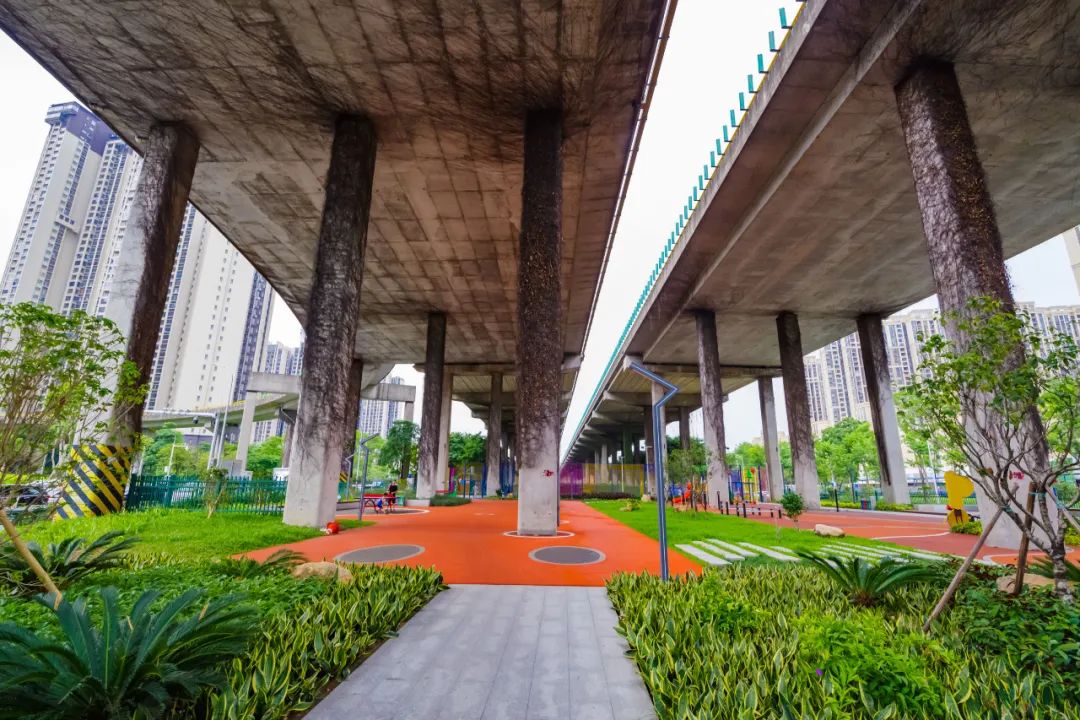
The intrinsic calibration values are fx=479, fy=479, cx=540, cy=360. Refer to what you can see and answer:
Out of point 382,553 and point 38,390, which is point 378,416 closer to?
point 382,553

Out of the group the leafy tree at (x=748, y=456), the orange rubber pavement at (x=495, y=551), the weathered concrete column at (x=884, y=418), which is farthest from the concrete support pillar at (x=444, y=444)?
the leafy tree at (x=748, y=456)

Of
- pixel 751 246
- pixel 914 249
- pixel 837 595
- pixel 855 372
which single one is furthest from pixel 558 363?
pixel 855 372

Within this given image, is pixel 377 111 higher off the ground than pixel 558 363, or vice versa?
pixel 377 111

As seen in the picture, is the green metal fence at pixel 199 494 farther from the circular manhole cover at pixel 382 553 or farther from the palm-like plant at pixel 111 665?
the palm-like plant at pixel 111 665

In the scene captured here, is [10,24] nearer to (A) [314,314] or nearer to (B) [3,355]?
(A) [314,314]

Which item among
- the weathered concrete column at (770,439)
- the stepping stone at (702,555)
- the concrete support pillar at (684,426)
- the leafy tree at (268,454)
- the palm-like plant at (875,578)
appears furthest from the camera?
the leafy tree at (268,454)

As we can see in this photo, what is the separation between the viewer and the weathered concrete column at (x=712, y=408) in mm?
27156

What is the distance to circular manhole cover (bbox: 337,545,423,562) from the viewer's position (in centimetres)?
837

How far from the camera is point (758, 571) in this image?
634 cm

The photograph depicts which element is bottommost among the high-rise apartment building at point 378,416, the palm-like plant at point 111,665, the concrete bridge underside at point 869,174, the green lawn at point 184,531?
the green lawn at point 184,531

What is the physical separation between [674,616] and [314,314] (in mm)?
11466

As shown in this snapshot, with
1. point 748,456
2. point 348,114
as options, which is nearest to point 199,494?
point 348,114

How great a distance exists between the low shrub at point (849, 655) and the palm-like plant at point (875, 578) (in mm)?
168

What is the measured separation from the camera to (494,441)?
126ft
